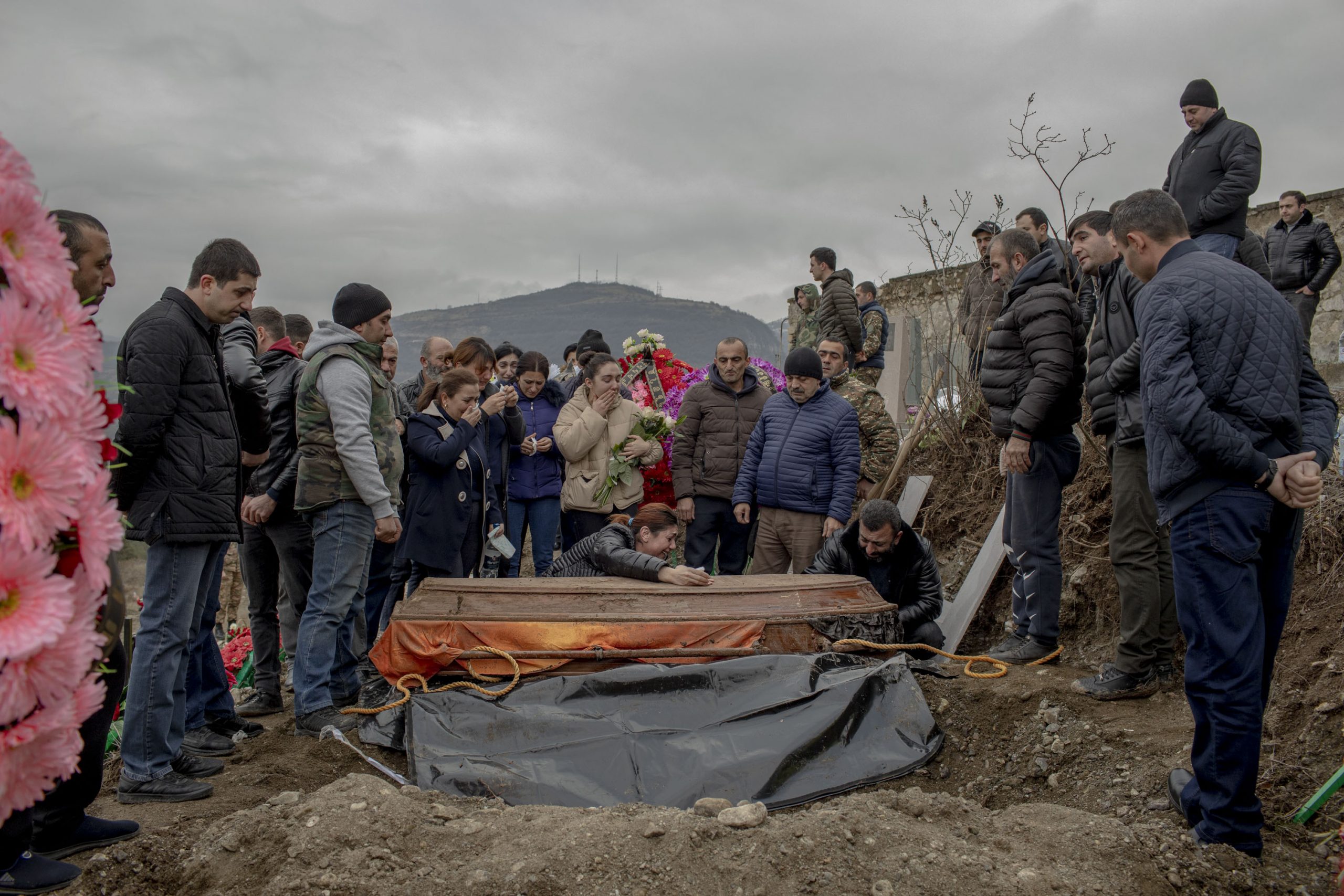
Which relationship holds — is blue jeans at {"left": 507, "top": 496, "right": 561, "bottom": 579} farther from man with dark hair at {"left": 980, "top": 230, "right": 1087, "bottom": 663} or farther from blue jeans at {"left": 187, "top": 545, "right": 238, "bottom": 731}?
man with dark hair at {"left": 980, "top": 230, "right": 1087, "bottom": 663}

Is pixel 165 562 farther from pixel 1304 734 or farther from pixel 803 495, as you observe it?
pixel 1304 734

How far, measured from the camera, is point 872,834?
107 inches

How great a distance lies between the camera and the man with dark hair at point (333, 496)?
4.11 meters

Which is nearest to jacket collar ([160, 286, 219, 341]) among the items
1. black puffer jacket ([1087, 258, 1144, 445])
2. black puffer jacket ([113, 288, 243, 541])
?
black puffer jacket ([113, 288, 243, 541])

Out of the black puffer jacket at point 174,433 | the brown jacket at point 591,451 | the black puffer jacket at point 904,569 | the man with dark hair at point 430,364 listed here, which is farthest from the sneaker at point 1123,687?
the man with dark hair at point 430,364

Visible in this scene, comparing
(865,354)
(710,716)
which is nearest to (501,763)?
(710,716)

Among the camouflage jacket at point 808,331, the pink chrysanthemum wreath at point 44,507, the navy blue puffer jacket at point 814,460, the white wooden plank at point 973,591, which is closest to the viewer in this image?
the pink chrysanthemum wreath at point 44,507

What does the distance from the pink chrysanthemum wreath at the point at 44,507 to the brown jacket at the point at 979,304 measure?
5775mm

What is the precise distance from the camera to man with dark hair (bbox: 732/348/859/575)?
570 cm

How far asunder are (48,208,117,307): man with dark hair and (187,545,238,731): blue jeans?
1.35 meters

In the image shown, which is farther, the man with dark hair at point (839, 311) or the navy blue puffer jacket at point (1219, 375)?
the man with dark hair at point (839, 311)

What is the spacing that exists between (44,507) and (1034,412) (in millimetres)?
4129

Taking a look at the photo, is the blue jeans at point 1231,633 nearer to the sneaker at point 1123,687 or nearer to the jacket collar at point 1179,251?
the jacket collar at point 1179,251

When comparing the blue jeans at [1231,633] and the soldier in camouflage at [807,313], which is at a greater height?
the soldier in camouflage at [807,313]
